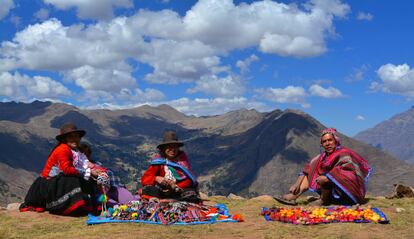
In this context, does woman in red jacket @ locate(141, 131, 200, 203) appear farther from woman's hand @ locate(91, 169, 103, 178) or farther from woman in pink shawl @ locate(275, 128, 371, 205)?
woman in pink shawl @ locate(275, 128, 371, 205)

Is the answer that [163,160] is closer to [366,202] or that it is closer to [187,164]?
[187,164]

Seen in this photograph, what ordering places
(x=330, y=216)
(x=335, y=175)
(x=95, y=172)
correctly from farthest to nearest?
(x=95, y=172) → (x=335, y=175) → (x=330, y=216)

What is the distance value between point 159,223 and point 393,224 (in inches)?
228

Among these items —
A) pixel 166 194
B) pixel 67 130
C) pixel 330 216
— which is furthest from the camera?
pixel 166 194

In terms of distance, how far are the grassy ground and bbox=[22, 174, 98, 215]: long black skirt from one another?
38 centimetres

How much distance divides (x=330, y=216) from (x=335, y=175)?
7.08ft

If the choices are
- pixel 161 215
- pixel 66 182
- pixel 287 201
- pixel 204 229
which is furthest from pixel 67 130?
pixel 287 201

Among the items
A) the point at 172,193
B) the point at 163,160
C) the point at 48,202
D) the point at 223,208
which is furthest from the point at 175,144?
the point at 48,202

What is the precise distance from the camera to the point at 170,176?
12.7 m

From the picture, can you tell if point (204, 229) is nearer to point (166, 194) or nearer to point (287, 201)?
point (166, 194)

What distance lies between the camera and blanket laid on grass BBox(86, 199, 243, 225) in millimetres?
10852

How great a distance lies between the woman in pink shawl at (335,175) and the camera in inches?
498

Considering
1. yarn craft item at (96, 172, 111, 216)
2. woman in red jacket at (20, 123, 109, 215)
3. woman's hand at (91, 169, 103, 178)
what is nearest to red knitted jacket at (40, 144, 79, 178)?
woman in red jacket at (20, 123, 109, 215)

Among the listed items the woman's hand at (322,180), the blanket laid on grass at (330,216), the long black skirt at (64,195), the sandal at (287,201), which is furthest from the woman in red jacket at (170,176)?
the woman's hand at (322,180)
